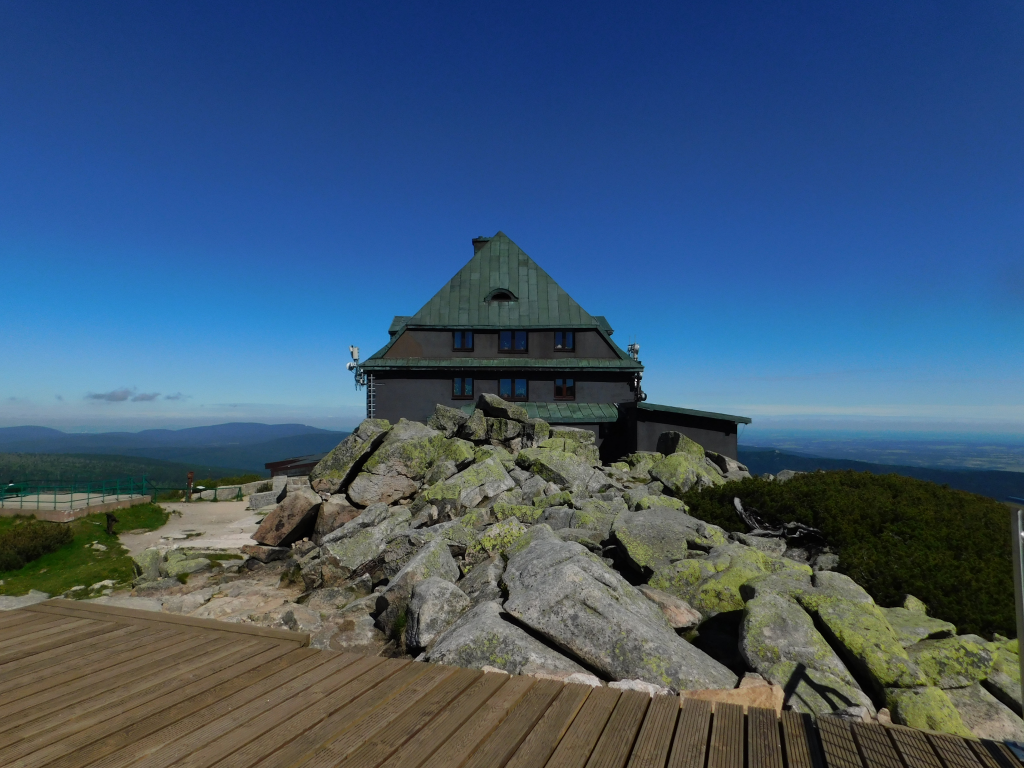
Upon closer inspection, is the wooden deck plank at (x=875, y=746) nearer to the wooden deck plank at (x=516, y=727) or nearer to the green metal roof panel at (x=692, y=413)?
the wooden deck plank at (x=516, y=727)

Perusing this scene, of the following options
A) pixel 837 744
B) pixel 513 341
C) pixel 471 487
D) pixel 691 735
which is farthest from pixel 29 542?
pixel 837 744

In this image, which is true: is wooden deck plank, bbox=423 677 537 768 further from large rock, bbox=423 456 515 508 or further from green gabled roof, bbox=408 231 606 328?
green gabled roof, bbox=408 231 606 328

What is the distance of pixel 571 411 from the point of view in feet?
103

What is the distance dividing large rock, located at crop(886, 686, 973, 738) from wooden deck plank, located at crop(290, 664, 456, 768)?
5.34 m

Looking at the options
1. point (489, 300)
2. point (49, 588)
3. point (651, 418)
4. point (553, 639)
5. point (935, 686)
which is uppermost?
point (489, 300)

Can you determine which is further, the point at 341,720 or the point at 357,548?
the point at 357,548

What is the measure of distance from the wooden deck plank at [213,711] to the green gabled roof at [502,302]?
1114 inches

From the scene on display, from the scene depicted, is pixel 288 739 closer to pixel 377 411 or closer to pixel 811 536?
pixel 811 536

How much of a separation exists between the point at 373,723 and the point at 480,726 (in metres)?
0.91

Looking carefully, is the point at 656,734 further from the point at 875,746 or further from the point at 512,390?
the point at 512,390

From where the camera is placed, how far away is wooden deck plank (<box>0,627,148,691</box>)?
559 centimetres

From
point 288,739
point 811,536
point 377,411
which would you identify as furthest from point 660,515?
point 377,411

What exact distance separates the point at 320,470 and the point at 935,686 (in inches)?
693

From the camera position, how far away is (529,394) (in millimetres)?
32781
